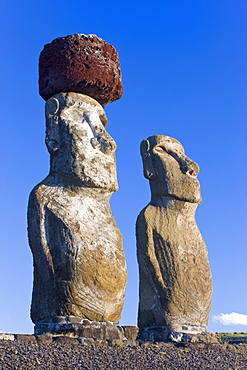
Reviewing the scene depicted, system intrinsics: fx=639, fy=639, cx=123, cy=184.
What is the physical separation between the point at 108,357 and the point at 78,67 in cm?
494

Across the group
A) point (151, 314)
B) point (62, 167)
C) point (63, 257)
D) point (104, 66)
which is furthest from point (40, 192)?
point (151, 314)

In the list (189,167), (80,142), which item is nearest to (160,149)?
(189,167)

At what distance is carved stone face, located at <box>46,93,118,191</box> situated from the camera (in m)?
9.67

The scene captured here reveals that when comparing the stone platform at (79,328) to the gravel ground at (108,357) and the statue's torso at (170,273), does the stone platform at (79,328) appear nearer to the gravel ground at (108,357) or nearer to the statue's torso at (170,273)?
the gravel ground at (108,357)

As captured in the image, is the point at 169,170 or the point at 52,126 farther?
the point at 169,170

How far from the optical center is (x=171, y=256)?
11.3 m

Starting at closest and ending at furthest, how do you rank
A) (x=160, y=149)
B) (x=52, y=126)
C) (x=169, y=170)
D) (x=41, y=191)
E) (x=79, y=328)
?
(x=79, y=328) < (x=41, y=191) < (x=52, y=126) < (x=169, y=170) < (x=160, y=149)

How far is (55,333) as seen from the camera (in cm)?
877

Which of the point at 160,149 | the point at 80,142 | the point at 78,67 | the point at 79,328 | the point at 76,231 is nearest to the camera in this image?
the point at 79,328

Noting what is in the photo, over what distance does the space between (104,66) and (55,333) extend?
449 cm

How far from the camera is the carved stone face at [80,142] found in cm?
967

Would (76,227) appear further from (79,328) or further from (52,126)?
(52,126)

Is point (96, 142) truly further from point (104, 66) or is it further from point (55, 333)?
point (55, 333)

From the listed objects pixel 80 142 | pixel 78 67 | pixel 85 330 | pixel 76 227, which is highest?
pixel 78 67
